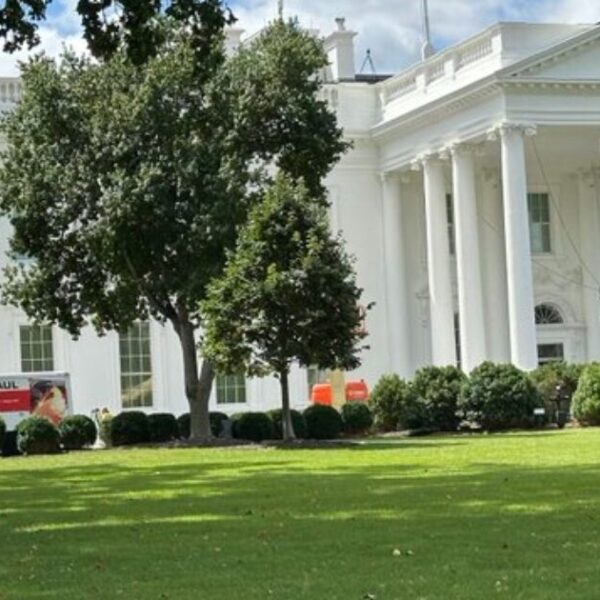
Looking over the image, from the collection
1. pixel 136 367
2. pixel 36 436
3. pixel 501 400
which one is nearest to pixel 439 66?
pixel 501 400

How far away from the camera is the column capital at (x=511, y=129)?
4403 cm

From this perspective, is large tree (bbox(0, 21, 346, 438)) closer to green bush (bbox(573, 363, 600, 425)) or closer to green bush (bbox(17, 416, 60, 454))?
green bush (bbox(17, 416, 60, 454))

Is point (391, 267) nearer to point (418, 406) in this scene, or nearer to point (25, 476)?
point (418, 406)

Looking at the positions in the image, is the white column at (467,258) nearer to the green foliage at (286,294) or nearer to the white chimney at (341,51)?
the white chimney at (341,51)

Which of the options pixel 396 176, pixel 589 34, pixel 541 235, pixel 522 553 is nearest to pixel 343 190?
pixel 396 176

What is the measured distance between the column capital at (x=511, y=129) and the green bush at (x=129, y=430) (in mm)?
13285

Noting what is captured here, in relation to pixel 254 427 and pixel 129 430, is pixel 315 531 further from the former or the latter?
pixel 129 430

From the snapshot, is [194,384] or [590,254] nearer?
[194,384]

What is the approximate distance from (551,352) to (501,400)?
47.0ft

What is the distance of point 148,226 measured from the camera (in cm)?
3456

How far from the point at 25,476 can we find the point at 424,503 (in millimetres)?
11008

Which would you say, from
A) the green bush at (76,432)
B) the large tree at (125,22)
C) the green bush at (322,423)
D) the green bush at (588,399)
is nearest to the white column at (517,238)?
the green bush at (588,399)

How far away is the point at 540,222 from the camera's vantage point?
52.8 metres

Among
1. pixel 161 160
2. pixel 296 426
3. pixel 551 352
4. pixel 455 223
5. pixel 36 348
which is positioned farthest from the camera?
pixel 551 352
